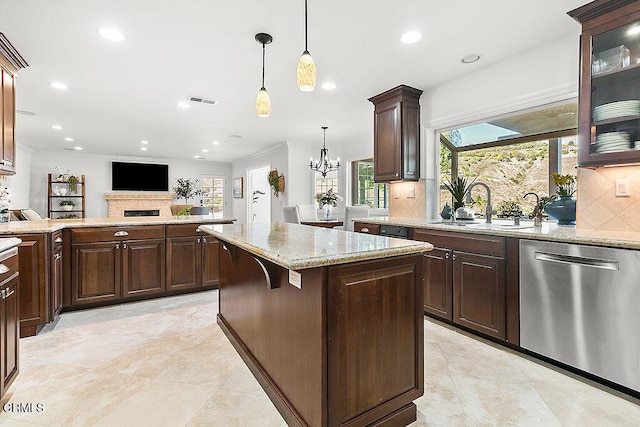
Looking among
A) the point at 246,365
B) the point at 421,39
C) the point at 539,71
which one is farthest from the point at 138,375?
the point at 539,71

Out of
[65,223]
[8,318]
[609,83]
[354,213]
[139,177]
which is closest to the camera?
[8,318]

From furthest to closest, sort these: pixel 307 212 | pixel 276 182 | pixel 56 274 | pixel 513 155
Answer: pixel 276 182 → pixel 307 212 → pixel 513 155 → pixel 56 274

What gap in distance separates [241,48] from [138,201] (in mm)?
8367

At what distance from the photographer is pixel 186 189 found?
412 inches

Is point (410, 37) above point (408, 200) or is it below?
above

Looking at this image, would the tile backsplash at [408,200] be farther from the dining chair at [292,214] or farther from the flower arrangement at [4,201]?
the flower arrangement at [4,201]

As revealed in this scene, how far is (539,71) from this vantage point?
2.79 m

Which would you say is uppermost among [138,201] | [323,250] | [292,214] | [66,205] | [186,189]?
[186,189]

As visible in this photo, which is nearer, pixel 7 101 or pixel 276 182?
pixel 7 101

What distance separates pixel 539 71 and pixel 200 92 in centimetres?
355

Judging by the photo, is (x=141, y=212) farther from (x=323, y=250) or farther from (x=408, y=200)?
(x=323, y=250)

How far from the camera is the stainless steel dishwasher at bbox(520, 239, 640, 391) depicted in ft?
5.91

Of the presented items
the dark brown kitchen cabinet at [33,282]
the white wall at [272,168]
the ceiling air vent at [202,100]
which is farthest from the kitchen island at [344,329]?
the white wall at [272,168]

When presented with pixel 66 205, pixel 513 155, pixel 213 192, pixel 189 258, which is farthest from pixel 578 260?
pixel 66 205
